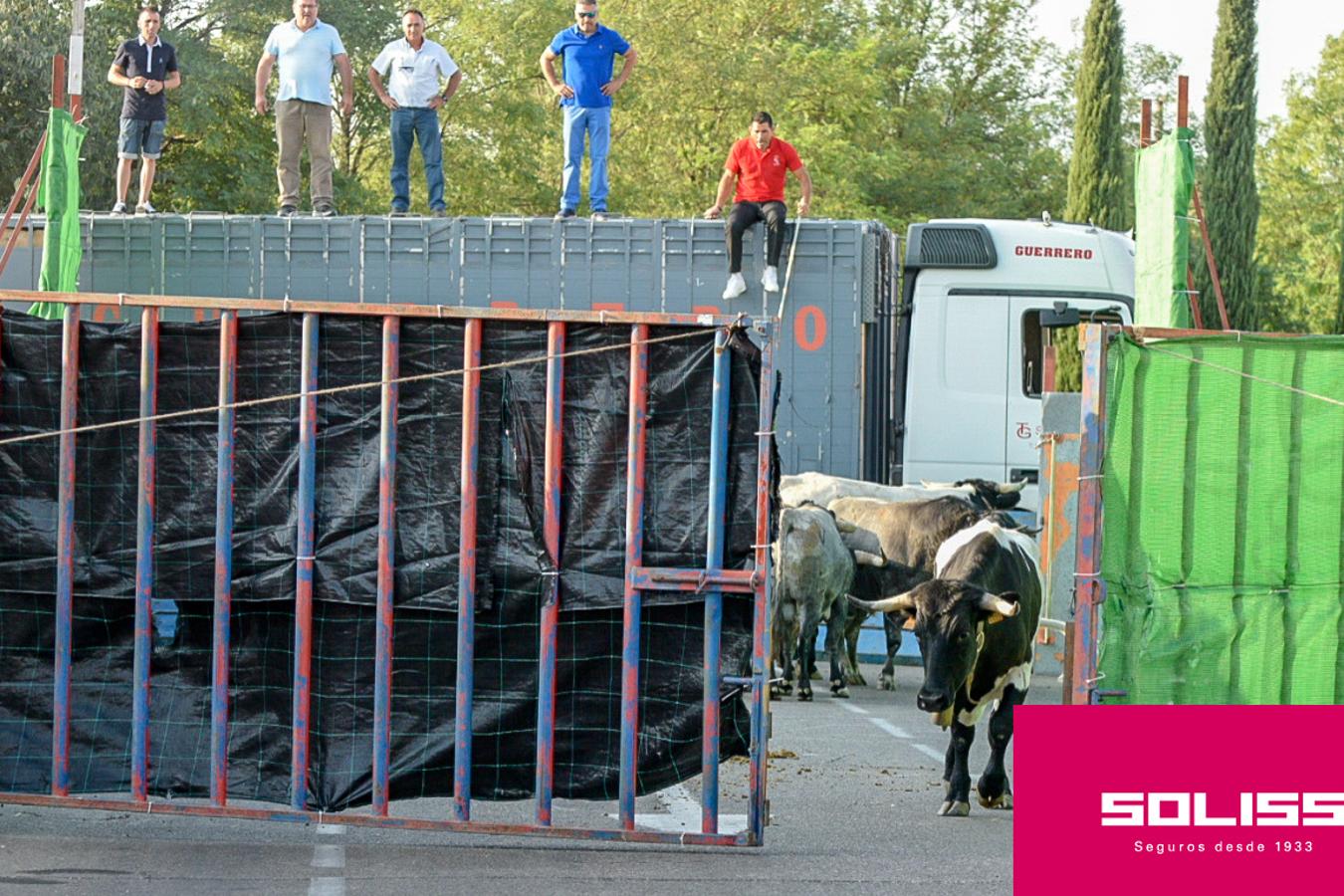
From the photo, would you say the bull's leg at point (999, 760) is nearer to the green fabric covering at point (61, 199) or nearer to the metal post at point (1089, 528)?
the metal post at point (1089, 528)

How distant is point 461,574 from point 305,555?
74 centimetres

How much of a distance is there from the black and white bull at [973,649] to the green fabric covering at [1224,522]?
86 centimetres

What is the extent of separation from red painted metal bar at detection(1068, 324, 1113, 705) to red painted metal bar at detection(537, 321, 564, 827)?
246 centimetres

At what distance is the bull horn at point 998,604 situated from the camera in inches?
408

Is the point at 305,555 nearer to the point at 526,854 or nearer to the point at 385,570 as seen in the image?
the point at 385,570

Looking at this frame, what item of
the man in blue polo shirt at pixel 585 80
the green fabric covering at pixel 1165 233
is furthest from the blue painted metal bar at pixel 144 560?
the man in blue polo shirt at pixel 585 80

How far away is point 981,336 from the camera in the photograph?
2011 centimetres

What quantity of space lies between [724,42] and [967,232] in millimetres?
19827

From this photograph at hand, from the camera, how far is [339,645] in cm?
948

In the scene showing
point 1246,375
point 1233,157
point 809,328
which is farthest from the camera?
point 1233,157

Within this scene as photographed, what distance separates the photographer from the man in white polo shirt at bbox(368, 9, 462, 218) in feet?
64.0

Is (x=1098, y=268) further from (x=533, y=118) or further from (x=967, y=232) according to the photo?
(x=533, y=118)

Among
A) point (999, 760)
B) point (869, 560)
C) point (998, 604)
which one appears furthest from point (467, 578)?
point (869, 560)

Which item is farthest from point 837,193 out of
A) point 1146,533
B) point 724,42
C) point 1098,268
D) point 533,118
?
point 1146,533
